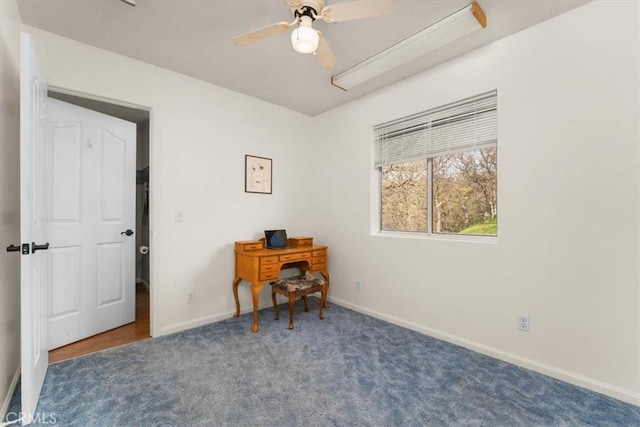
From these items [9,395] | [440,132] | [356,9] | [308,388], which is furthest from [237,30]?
[9,395]

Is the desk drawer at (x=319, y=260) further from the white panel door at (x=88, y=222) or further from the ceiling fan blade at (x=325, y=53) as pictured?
the ceiling fan blade at (x=325, y=53)

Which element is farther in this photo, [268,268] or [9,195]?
[268,268]

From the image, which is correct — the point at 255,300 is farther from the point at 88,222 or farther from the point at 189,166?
the point at 88,222

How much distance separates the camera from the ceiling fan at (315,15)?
150 cm

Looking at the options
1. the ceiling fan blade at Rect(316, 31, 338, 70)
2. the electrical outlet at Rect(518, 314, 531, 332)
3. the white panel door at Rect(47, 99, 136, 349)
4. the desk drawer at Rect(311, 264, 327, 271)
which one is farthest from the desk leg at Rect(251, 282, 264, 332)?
the electrical outlet at Rect(518, 314, 531, 332)

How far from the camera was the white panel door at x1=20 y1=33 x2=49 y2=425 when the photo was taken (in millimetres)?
1477

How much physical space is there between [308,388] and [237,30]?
254 cm

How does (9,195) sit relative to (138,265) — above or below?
above

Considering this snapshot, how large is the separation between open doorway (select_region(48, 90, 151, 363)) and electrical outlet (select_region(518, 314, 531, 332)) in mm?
3115

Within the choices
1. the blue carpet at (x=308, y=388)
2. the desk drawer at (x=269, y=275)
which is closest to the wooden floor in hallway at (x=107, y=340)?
the blue carpet at (x=308, y=388)

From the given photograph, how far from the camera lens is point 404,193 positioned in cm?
310

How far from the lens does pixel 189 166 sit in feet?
9.32

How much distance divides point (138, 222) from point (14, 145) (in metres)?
2.83

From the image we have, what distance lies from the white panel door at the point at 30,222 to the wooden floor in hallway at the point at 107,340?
590 millimetres
